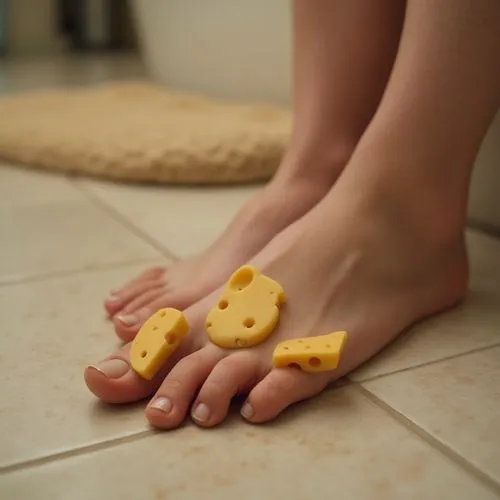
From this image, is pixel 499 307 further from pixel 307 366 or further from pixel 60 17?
pixel 60 17

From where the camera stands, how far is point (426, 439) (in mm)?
→ 496

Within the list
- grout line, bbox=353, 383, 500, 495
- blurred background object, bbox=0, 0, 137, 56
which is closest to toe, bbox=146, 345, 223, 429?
grout line, bbox=353, 383, 500, 495

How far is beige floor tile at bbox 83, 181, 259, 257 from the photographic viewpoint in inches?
36.4

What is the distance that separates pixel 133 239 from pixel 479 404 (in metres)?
0.48

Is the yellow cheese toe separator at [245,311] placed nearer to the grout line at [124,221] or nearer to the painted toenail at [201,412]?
the painted toenail at [201,412]

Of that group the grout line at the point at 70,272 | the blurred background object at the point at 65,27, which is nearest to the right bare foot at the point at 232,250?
the grout line at the point at 70,272

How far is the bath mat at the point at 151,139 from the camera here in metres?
1.15

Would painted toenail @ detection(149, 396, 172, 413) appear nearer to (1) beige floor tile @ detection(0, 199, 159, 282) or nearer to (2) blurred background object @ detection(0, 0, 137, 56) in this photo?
(1) beige floor tile @ detection(0, 199, 159, 282)

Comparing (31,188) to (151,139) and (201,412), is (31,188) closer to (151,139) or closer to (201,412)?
(151,139)

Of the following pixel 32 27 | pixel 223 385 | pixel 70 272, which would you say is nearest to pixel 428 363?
pixel 223 385

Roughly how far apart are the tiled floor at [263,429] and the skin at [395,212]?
0.10 ft

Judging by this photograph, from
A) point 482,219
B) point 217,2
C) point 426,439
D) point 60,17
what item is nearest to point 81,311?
point 426,439

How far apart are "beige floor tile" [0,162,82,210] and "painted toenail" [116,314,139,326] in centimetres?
47

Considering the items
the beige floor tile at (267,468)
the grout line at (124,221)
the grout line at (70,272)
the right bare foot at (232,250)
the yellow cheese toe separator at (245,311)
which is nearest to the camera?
the beige floor tile at (267,468)
